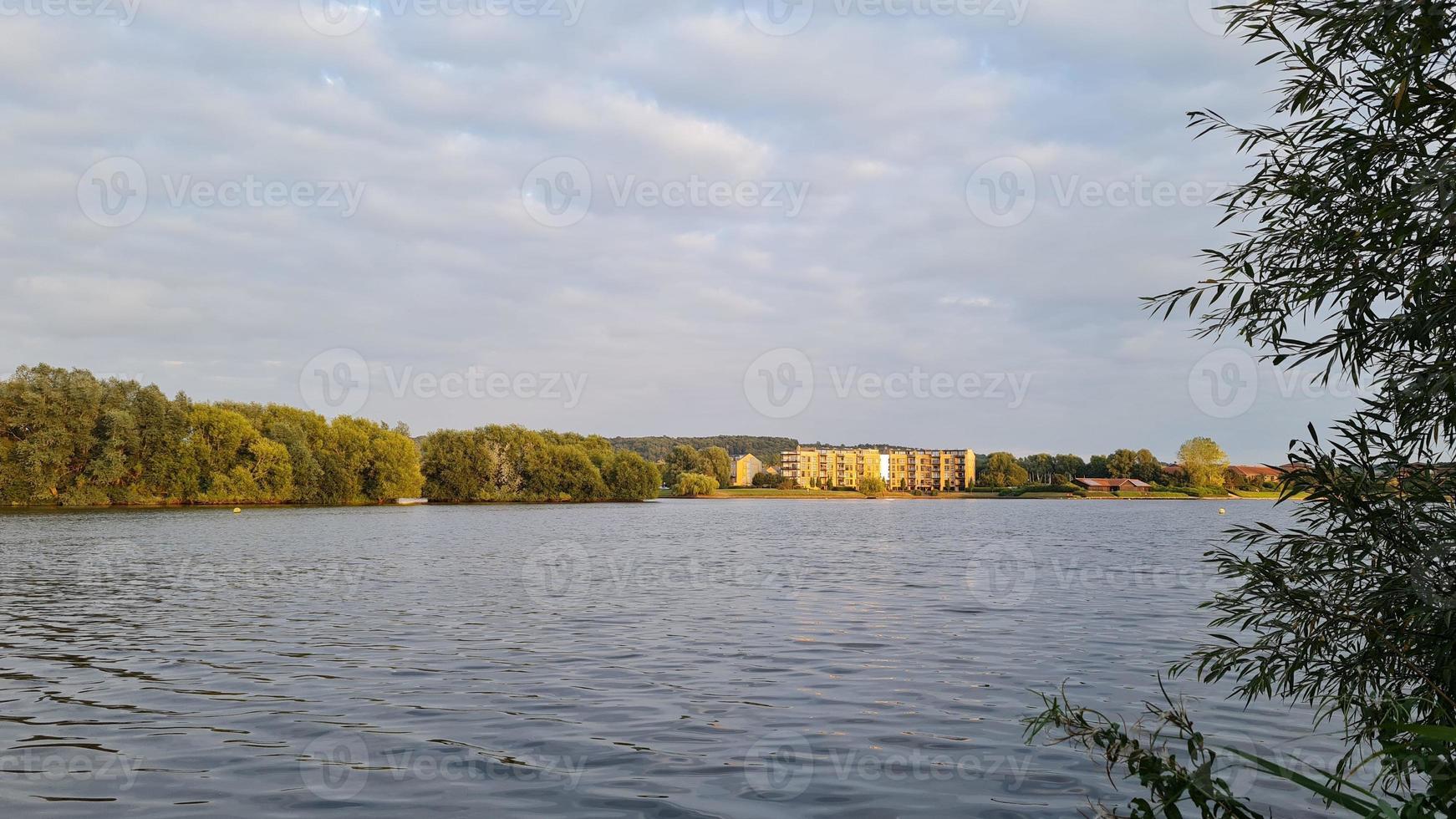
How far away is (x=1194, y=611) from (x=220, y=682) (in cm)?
2358

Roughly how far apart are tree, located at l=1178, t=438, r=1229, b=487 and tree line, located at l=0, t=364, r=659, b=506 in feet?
414

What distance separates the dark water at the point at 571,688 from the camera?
1046 cm

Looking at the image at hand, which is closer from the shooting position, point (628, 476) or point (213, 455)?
point (213, 455)

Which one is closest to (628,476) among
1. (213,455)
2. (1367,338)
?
(213,455)

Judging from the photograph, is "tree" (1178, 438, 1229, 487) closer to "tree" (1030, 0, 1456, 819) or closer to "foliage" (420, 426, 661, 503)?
"foliage" (420, 426, 661, 503)

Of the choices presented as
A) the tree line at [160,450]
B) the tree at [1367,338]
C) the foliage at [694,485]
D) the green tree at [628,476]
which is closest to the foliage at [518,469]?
the green tree at [628,476]

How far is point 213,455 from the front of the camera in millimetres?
104562

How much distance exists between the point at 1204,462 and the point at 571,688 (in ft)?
643

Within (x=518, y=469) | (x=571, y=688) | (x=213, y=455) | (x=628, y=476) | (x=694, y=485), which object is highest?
(x=213, y=455)

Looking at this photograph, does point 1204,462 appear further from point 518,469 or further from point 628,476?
point 518,469

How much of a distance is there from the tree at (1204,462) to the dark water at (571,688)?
166 meters

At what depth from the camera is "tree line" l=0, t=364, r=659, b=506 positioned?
92.9m

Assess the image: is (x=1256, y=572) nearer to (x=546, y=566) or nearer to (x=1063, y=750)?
(x=1063, y=750)

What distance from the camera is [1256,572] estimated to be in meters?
8.09
